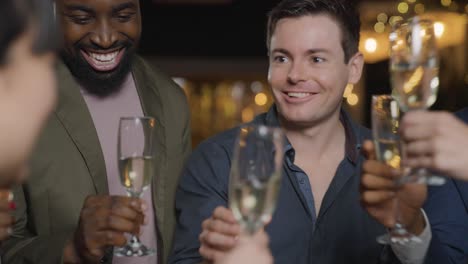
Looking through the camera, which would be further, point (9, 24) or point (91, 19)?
point (91, 19)

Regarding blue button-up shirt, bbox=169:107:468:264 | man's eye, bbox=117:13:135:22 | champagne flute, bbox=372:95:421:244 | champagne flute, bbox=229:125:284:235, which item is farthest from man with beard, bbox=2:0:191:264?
champagne flute, bbox=229:125:284:235

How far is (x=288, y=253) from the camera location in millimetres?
2256

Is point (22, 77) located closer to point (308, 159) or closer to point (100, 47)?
point (100, 47)

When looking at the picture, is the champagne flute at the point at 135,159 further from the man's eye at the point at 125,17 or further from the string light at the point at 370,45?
the string light at the point at 370,45

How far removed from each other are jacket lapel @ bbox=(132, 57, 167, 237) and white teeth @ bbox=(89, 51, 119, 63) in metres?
0.23

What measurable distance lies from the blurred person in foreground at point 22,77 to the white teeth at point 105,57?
144cm

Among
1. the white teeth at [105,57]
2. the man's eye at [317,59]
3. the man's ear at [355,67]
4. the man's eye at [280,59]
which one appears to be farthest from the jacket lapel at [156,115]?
the man's ear at [355,67]

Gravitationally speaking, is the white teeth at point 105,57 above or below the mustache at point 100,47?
below

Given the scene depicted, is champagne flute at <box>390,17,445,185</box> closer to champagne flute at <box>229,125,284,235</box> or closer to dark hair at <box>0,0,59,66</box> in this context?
champagne flute at <box>229,125,284,235</box>

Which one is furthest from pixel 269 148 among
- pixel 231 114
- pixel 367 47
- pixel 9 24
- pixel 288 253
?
pixel 231 114

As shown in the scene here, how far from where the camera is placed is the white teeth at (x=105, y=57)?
2.42 metres

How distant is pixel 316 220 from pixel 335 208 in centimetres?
8

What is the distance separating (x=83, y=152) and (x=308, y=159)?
0.78m

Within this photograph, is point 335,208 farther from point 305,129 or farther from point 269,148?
point 269,148
